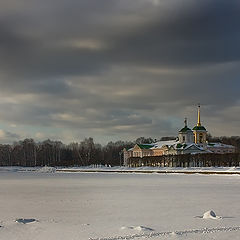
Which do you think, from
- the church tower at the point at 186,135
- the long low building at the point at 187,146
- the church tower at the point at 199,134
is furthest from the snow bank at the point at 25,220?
the church tower at the point at 199,134

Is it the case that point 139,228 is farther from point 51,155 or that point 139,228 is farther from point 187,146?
point 51,155

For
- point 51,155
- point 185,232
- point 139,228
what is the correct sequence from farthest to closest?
point 51,155
point 139,228
point 185,232

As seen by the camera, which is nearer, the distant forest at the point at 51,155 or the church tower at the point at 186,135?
the church tower at the point at 186,135

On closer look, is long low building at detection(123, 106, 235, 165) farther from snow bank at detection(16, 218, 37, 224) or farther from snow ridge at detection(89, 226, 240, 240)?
snow ridge at detection(89, 226, 240, 240)

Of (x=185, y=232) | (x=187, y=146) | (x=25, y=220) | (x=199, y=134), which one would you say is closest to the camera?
(x=185, y=232)

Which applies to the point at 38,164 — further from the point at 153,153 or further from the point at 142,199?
the point at 142,199

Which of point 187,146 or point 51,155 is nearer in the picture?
point 187,146

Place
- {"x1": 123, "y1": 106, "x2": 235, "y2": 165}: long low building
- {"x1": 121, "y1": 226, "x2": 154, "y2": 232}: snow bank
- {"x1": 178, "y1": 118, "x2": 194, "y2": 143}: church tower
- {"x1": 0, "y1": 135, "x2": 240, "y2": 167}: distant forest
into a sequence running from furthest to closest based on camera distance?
1. {"x1": 0, "y1": 135, "x2": 240, "y2": 167}: distant forest
2. {"x1": 178, "y1": 118, "x2": 194, "y2": 143}: church tower
3. {"x1": 123, "y1": 106, "x2": 235, "y2": 165}: long low building
4. {"x1": 121, "y1": 226, "x2": 154, "y2": 232}: snow bank

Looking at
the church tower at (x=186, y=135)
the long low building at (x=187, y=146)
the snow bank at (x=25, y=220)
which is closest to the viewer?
the snow bank at (x=25, y=220)

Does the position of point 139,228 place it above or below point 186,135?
below

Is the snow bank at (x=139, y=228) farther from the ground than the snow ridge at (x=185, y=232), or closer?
farther from the ground

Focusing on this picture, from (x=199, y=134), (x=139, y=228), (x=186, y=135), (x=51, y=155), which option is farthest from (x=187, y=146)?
(x=139, y=228)

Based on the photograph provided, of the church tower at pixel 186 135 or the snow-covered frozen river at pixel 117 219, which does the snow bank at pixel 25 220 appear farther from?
the church tower at pixel 186 135

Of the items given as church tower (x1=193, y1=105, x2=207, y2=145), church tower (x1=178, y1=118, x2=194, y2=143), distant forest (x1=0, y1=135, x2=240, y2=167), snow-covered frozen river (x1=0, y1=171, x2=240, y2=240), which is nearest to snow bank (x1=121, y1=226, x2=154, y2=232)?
snow-covered frozen river (x1=0, y1=171, x2=240, y2=240)
